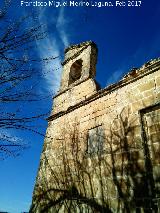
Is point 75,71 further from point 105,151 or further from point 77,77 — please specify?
point 105,151

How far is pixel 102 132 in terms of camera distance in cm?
591

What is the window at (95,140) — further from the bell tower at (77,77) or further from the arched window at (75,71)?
the arched window at (75,71)

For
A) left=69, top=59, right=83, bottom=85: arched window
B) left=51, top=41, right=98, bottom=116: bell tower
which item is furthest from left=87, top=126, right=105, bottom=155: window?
left=69, top=59, right=83, bottom=85: arched window

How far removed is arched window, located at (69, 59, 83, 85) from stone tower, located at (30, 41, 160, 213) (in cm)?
94

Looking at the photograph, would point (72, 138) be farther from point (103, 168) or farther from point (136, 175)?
point (136, 175)

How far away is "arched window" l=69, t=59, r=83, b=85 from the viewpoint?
878cm

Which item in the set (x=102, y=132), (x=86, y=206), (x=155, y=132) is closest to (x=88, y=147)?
(x=102, y=132)

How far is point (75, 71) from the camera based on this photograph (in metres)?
9.04

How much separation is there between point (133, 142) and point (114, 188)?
0.99 metres

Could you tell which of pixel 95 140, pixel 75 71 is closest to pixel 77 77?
pixel 75 71

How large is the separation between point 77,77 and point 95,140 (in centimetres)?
339

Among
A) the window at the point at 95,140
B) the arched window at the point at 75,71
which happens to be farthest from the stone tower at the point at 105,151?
the arched window at the point at 75,71

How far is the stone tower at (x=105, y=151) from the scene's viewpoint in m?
4.68

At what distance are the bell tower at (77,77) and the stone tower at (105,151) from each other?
0.15 feet
